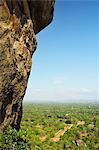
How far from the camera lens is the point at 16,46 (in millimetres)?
21875

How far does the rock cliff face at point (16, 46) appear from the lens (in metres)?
20.3

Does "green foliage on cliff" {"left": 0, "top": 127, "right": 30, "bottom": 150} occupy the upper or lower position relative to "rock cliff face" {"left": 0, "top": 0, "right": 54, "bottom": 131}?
lower

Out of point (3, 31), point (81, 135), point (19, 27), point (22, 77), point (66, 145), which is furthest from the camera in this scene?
point (81, 135)

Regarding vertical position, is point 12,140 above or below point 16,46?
below

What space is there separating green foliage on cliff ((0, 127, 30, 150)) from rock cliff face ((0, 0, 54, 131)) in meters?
0.67

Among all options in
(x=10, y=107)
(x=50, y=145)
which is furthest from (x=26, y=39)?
(x=50, y=145)

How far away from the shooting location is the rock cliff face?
801 inches

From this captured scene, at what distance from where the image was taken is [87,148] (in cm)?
5053

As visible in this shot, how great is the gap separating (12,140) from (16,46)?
6556 mm

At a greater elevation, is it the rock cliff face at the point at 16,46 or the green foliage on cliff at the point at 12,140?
the rock cliff face at the point at 16,46

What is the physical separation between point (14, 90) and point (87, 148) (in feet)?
102

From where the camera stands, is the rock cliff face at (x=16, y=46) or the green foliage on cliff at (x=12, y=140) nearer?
the rock cliff face at (x=16, y=46)

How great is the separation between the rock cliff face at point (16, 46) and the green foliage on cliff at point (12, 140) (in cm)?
67

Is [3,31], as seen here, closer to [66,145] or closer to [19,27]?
[19,27]
